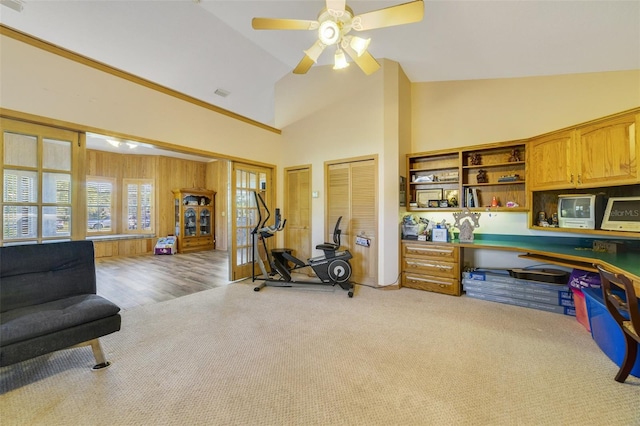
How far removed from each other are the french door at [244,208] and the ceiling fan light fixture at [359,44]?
2.81m

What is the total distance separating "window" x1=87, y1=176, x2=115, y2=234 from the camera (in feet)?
23.5

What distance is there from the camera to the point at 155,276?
490 cm

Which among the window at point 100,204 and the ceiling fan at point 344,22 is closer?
the ceiling fan at point 344,22

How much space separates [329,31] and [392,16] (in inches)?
21.8

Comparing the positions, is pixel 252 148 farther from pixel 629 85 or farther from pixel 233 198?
pixel 629 85

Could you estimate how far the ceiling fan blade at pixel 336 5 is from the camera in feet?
6.86

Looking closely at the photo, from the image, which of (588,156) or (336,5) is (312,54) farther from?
(588,156)

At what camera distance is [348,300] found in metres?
3.54

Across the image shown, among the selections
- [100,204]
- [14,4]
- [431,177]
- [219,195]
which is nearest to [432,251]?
[431,177]

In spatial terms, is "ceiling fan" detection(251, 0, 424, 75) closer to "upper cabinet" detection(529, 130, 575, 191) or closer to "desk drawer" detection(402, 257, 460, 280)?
"upper cabinet" detection(529, 130, 575, 191)

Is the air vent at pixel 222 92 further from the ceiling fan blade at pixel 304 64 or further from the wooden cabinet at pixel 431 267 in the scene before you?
the wooden cabinet at pixel 431 267

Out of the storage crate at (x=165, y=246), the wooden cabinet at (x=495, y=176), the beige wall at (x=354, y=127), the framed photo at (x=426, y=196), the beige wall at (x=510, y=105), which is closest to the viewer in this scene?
the beige wall at (x=510, y=105)

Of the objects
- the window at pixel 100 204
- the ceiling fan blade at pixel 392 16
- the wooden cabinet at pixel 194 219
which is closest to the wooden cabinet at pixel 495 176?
the ceiling fan blade at pixel 392 16

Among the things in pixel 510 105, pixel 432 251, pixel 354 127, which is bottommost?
pixel 432 251
